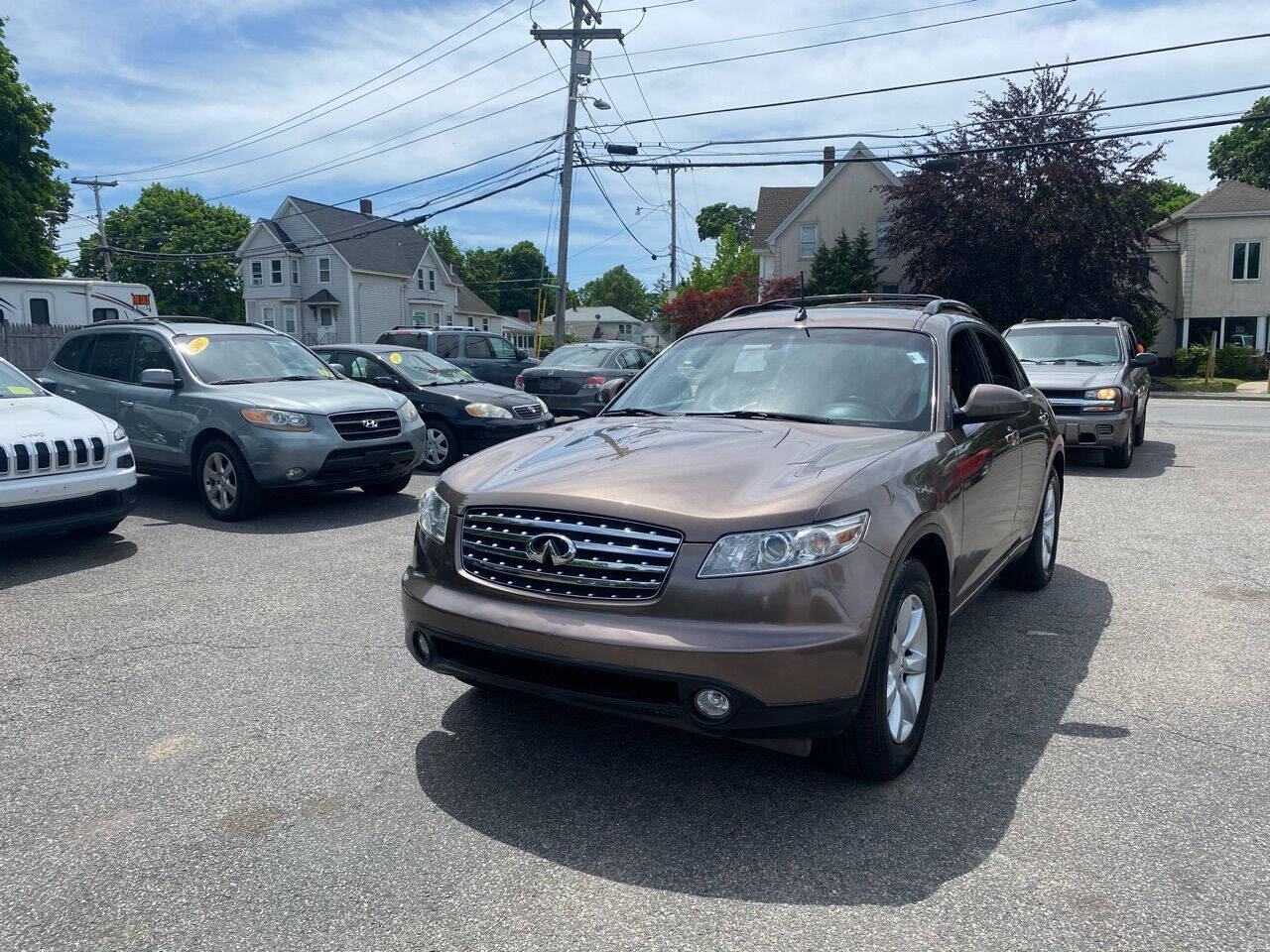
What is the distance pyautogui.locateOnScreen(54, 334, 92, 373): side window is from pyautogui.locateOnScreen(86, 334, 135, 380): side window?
0.19 meters

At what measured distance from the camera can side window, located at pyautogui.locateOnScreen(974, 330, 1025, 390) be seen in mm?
5444

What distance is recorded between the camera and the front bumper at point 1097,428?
11234mm

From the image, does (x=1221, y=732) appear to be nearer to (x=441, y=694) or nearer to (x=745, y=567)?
(x=745, y=567)

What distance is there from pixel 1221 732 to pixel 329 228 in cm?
5356

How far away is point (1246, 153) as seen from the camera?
56.6m

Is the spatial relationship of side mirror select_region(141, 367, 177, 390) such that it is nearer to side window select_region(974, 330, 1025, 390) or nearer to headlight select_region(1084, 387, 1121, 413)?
side window select_region(974, 330, 1025, 390)

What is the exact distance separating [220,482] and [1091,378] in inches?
384

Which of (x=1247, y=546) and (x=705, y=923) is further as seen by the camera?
(x=1247, y=546)

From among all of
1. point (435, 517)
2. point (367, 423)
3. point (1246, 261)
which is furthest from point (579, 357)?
point (1246, 261)

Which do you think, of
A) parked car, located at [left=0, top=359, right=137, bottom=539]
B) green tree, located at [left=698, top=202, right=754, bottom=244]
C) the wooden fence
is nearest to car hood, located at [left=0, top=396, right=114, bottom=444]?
parked car, located at [left=0, top=359, right=137, bottom=539]

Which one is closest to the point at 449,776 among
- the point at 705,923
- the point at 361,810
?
the point at 361,810

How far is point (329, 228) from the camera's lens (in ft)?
171

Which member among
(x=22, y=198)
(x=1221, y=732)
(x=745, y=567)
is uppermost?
(x=22, y=198)

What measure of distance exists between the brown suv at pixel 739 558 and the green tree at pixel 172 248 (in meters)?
69.6
